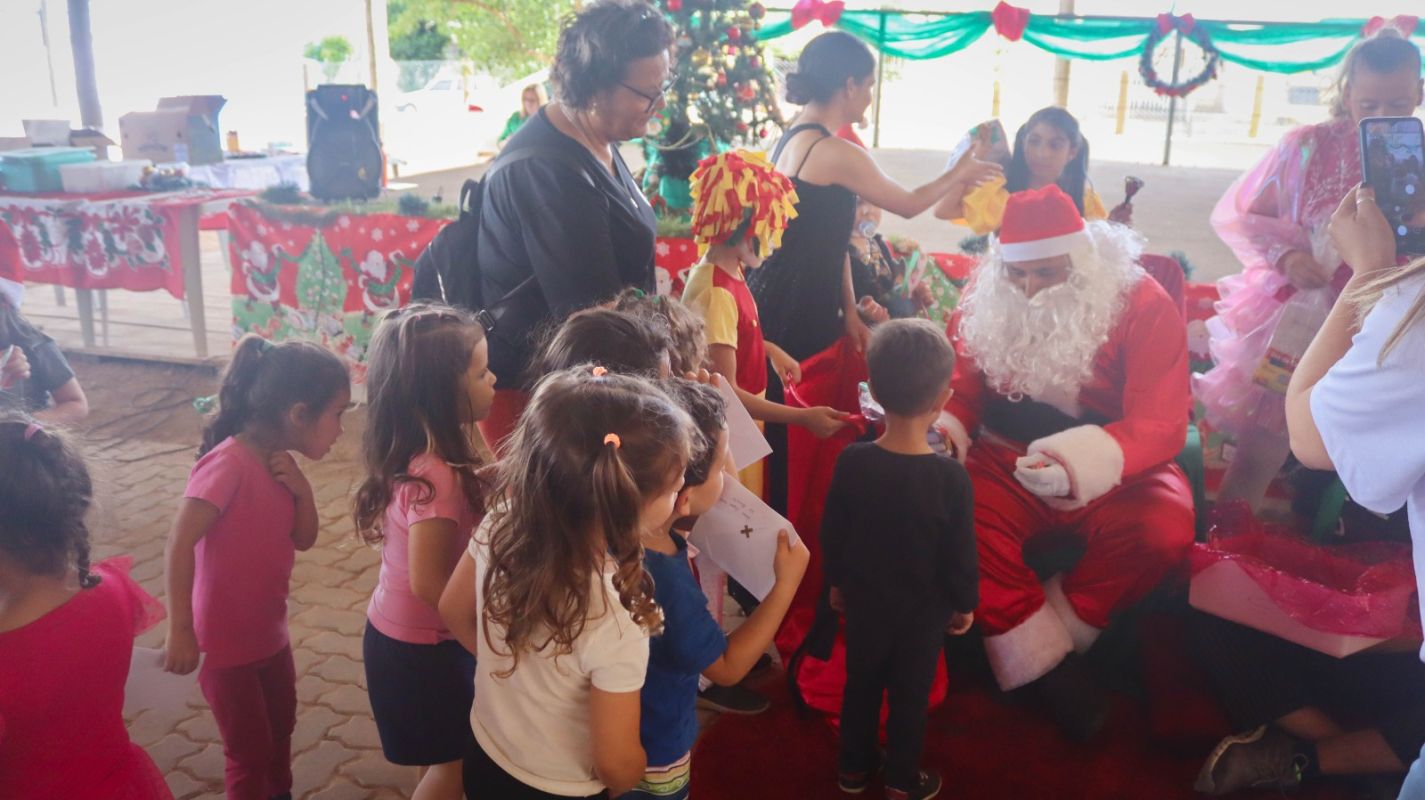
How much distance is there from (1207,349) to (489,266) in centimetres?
325

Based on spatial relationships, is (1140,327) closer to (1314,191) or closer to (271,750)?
(1314,191)

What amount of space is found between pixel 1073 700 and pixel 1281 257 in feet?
5.83

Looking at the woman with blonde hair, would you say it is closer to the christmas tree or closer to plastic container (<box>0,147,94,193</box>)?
the christmas tree

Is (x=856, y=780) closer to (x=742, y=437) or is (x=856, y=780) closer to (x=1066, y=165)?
(x=742, y=437)

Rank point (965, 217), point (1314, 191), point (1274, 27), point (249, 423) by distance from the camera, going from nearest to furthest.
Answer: point (249, 423), point (1314, 191), point (965, 217), point (1274, 27)

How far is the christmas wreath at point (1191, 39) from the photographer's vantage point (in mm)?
6262

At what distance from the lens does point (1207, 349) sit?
4156 mm

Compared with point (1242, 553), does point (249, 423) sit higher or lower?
higher

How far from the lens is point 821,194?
306cm

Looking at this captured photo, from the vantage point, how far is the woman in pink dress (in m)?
3.11

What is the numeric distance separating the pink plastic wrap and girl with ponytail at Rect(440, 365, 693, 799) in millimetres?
1885

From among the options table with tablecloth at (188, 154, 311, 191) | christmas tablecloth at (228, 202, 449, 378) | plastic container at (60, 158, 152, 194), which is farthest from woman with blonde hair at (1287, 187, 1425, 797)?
table with tablecloth at (188, 154, 311, 191)

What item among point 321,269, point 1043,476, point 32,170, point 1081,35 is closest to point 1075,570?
point 1043,476

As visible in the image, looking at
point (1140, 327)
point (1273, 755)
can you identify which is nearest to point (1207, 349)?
point (1140, 327)
